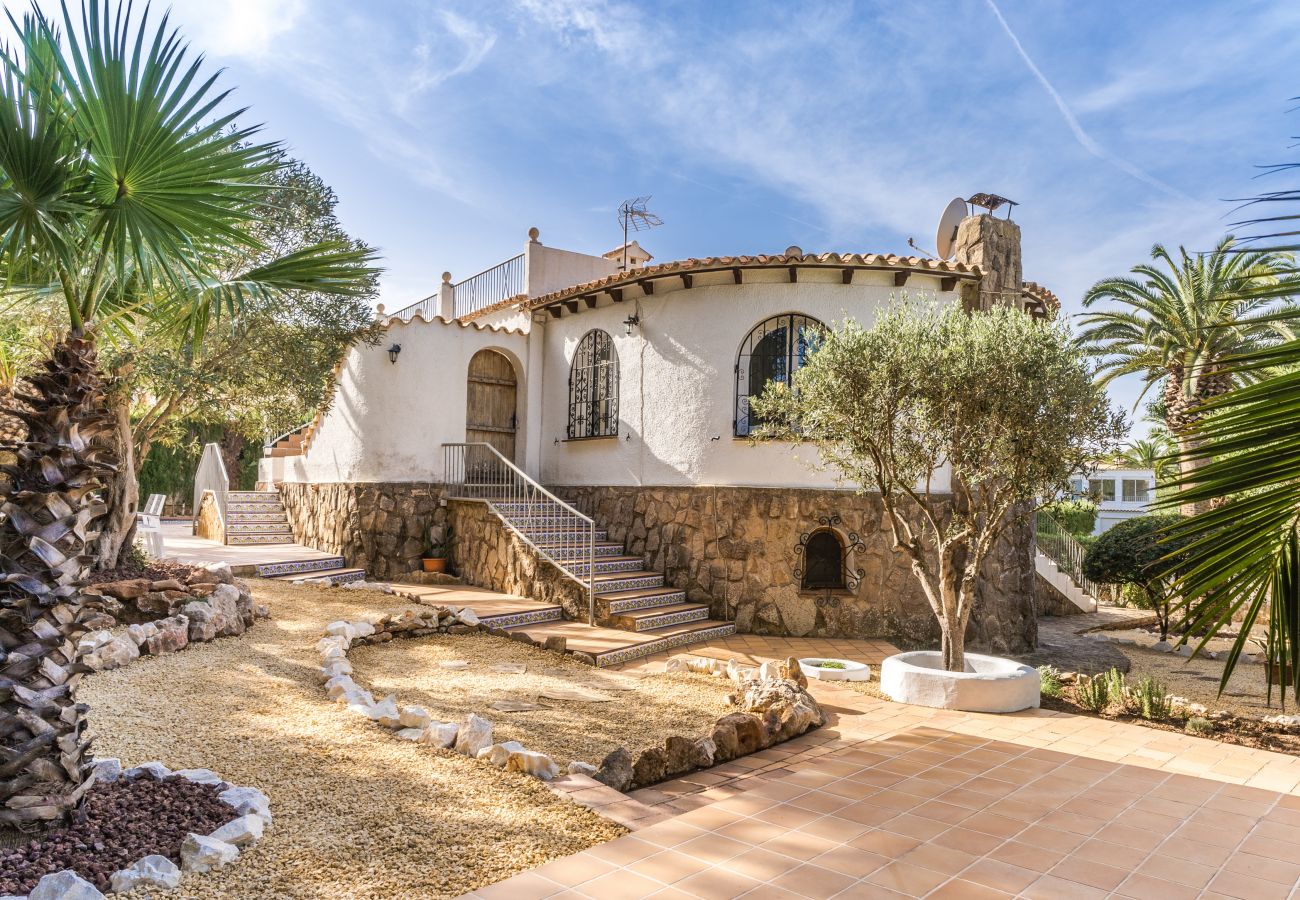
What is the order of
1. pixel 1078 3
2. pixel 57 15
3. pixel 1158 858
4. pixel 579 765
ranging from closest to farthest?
pixel 57 15 < pixel 1158 858 < pixel 579 765 < pixel 1078 3

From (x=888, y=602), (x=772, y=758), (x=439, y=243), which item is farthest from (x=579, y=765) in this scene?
(x=439, y=243)

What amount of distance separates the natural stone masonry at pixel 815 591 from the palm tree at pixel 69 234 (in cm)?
749

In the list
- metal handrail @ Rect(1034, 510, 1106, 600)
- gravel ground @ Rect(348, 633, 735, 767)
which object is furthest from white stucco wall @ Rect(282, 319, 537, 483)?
metal handrail @ Rect(1034, 510, 1106, 600)

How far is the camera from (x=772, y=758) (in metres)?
5.16

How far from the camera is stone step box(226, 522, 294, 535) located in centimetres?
1340

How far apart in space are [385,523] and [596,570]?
359 centimetres

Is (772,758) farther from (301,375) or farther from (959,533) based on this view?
(301,375)

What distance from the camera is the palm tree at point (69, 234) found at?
10.1 ft

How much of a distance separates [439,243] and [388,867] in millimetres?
13172

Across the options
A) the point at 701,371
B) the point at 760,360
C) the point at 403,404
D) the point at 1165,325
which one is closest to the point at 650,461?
the point at 701,371

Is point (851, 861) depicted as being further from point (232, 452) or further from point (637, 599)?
point (232, 452)

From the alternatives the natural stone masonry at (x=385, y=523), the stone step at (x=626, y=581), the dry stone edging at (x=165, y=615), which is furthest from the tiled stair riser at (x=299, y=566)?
the stone step at (x=626, y=581)

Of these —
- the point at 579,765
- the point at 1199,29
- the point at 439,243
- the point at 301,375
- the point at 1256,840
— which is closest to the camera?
the point at 1256,840

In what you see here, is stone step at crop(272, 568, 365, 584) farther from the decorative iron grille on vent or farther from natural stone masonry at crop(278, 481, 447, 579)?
the decorative iron grille on vent
